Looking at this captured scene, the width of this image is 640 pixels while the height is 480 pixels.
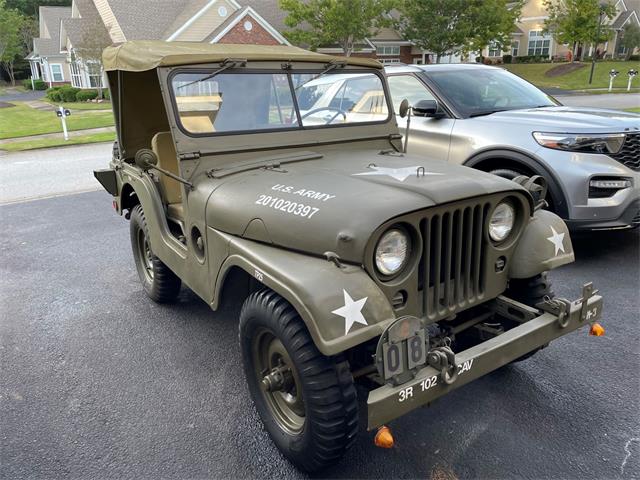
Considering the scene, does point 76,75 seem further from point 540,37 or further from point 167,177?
point 540,37

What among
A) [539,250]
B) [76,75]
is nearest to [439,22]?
[76,75]

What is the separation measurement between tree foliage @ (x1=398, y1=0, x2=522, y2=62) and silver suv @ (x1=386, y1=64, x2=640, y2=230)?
89.7ft

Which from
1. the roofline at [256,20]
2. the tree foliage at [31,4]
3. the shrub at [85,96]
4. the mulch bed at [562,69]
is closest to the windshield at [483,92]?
the roofline at [256,20]

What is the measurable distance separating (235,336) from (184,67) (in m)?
1.90

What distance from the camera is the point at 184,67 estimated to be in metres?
3.16

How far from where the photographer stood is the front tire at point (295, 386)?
7.24ft

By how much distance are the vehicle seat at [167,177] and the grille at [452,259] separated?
210cm

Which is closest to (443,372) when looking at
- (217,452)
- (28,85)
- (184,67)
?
(217,452)

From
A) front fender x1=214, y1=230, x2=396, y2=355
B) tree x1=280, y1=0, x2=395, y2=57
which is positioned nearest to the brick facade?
tree x1=280, y1=0, x2=395, y2=57

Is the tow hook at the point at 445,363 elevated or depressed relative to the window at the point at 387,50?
depressed

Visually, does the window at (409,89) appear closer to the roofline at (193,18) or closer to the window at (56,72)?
the roofline at (193,18)

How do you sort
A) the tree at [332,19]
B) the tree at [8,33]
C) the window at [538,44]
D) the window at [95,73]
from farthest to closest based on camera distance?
the window at [538,44]
the tree at [8,33]
the window at [95,73]
the tree at [332,19]

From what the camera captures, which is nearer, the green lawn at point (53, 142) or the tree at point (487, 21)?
the green lawn at point (53, 142)

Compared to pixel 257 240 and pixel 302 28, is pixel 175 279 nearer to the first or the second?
pixel 257 240
